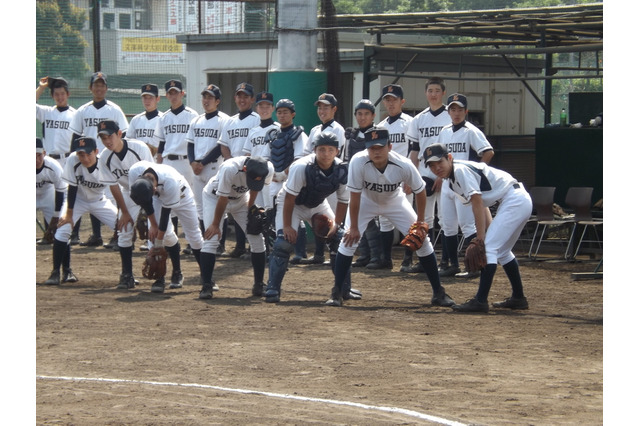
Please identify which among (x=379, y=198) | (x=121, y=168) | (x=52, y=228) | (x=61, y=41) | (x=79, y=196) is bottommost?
(x=52, y=228)

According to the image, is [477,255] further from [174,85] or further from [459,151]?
[174,85]

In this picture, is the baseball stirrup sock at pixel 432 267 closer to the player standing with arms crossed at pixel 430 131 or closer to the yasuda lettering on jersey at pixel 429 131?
the player standing with arms crossed at pixel 430 131

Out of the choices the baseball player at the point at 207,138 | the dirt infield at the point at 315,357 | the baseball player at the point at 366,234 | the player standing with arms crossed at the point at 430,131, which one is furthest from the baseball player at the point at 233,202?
the baseball player at the point at 207,138

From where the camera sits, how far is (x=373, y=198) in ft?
30.8

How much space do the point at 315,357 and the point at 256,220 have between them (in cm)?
275

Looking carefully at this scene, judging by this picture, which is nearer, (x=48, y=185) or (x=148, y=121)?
(x=48, y=185)

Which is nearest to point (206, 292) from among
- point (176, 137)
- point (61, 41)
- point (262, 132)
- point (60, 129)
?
point (262, 132)

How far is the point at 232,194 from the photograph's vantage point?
31.8 feet

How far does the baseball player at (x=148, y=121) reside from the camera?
1388 centimetres

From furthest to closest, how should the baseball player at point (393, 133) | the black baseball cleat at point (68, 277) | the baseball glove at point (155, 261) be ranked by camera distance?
1. the baseball player at point (393, 133)
2. the black baseball cleat at point (68, 277)
3. the baseball glove at point (155, 261)

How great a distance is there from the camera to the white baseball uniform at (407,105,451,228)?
459 inches

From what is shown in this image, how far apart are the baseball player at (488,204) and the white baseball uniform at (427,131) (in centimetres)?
260

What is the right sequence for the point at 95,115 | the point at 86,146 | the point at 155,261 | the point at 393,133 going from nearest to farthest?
1. the point at 155,261
2. the point at 86,146
3. the point at 393,133
4. the point at 95,115

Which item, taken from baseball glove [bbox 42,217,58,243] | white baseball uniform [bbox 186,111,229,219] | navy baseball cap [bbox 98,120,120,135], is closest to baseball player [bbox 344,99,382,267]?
white baseball uniform [bbox 186,111,229,219]
